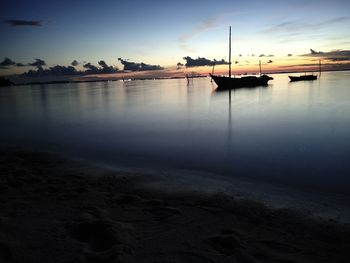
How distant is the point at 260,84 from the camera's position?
3285 inches

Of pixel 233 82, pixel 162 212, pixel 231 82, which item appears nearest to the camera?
pixel 162 212

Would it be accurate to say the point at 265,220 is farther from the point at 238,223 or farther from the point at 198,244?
the point at 198,244

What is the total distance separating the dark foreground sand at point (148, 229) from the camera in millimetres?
3910

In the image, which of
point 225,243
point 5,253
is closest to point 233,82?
point 225,243

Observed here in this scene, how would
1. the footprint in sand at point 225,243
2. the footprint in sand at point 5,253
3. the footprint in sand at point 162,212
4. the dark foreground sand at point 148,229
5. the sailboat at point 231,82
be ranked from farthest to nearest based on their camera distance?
1. the sailboat at point 231,82
2. the footprint in sand at point 162,212
3. the footprint in sand at point 225,243
4. the dark foreground sand at point 148,229
5. the footprint in sand at point 5,253

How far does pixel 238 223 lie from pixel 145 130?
13.6 metres

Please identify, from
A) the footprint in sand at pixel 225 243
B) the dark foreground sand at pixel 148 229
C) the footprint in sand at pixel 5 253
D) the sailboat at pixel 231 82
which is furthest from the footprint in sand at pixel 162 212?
the sailboat at pixel 231 82

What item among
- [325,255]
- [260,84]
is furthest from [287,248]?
[260,84]

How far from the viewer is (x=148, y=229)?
4.70 metres

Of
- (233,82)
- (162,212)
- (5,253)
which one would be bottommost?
(162,212)

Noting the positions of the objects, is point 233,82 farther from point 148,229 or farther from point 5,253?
point 5,253

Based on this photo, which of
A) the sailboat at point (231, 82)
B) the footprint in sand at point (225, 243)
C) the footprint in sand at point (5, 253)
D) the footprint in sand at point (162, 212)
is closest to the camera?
the footprint in sand at point (5, 253)

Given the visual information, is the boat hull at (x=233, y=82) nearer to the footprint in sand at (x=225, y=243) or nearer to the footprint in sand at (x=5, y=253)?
the footprint in sand at (x=225, y=243)

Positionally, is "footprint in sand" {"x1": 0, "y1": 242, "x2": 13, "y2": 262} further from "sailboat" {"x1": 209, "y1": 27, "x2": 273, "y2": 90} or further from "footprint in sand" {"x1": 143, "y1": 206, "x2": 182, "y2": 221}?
"sailboat" {"x1": 209, "y1": 27, "x2": 273, "y2": 90}
